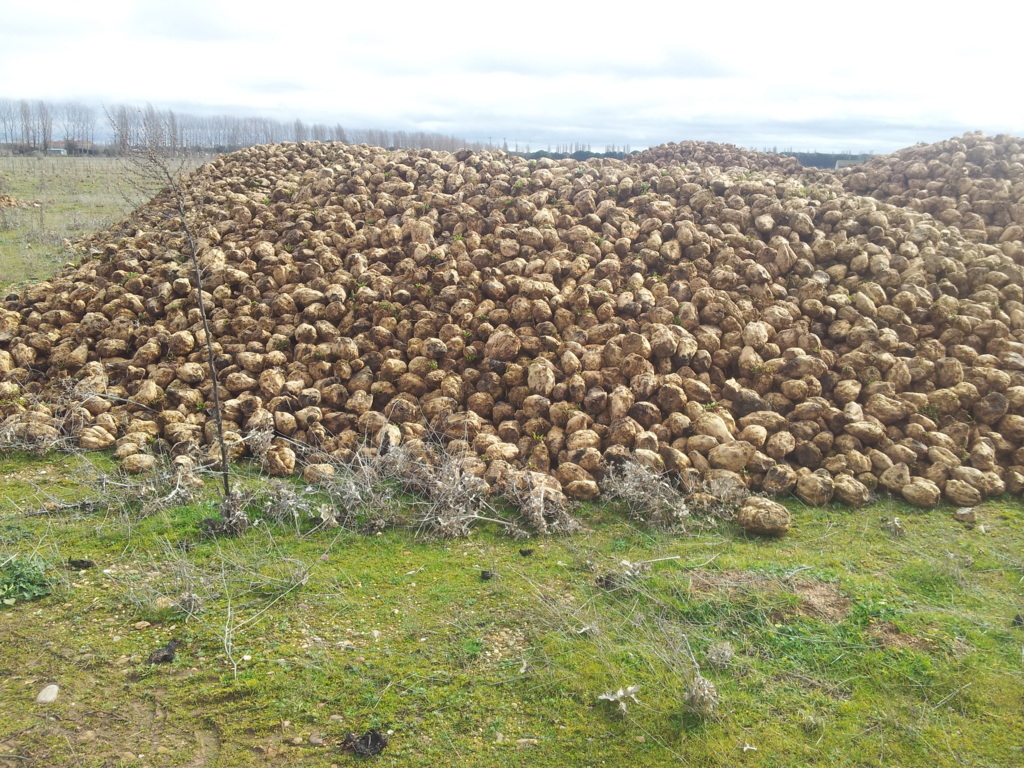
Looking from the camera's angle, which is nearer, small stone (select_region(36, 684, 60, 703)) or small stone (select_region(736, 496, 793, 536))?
small stone (select_region(36, 684, 60, 703))

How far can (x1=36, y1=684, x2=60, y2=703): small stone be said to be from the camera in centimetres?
341

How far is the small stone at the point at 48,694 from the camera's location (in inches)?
134

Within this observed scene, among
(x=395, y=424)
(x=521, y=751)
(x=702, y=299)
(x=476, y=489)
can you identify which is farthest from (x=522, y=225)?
(x=521, y=751)

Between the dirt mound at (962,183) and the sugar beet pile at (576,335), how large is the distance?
53 millimetres

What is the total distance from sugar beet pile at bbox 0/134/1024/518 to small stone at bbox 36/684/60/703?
2.73 metres

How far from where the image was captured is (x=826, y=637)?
4.02 meters

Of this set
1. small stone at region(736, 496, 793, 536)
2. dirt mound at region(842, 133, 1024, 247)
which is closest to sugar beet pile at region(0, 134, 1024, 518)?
dirt mound at region(842, 133, 1024, 247)

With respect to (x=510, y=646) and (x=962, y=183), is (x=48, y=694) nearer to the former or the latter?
(x=510, y=646)

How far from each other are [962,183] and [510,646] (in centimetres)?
977

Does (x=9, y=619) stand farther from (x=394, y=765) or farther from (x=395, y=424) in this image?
(x=395, y=424)

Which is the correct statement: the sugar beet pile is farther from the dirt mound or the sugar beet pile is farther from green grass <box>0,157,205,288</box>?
green grass <box>0,157,205,288</box>

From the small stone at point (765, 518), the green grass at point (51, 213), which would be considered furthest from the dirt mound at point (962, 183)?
the green grass at point (51, 213)

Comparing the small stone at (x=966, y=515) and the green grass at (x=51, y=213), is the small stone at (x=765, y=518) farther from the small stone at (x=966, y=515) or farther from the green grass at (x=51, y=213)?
the green grass at (x=51, y=213)

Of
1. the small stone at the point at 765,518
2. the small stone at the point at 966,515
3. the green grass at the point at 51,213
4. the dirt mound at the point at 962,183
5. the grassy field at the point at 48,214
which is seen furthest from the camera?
the grassy field at the point at 48,214
